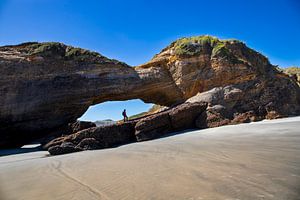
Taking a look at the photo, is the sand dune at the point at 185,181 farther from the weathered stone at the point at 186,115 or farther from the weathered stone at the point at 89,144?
the weathered stone at the point at 186,115

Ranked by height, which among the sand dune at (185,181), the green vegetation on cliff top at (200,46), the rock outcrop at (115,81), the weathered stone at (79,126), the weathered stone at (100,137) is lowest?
the sand dune at (185,181)

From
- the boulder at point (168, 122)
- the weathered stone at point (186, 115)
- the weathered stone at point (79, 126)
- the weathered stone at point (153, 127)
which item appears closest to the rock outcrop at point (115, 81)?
the weathered stone at point (186, 115)

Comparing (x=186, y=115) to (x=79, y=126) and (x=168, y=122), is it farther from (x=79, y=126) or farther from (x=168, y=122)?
(x=79, y=126)

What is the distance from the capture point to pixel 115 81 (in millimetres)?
16375

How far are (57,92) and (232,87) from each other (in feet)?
34.6

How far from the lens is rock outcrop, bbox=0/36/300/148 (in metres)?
13.6

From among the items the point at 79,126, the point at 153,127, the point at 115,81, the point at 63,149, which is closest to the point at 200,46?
the point at 115,81

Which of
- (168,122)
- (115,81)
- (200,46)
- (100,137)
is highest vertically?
(200,46)

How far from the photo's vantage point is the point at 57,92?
15305 mm

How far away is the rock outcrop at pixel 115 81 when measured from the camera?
535 inches

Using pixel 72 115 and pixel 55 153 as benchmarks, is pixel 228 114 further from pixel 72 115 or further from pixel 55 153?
pixel 72 115

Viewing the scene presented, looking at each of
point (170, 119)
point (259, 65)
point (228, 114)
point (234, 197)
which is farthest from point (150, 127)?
point (234, 197)

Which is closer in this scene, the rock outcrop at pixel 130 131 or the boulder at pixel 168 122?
the rock outcrop at pixel 130 131

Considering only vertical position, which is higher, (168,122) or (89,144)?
(168,122)
